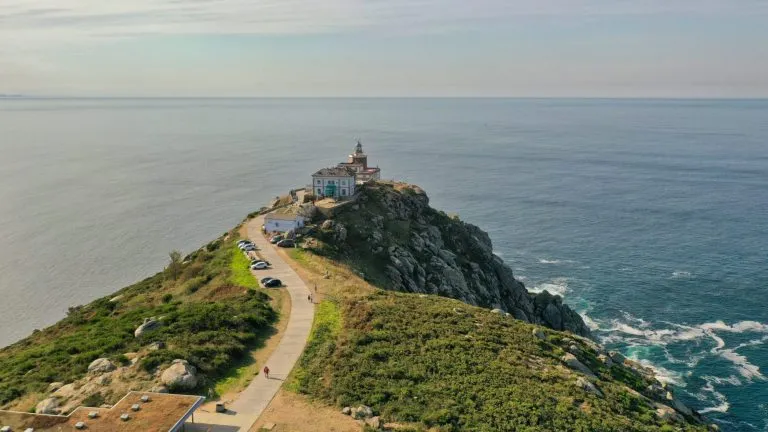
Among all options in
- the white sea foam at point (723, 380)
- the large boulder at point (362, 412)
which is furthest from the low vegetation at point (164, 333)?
the white sea foam at point (723, 380)

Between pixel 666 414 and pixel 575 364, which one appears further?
pixel 575 364

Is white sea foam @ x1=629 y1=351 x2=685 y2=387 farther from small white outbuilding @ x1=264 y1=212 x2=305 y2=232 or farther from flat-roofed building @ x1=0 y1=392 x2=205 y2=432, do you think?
flat-roofed building @ x1=0 y1=392 x2=205 y2=432

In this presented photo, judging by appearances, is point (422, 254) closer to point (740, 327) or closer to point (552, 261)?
point (552, 261)

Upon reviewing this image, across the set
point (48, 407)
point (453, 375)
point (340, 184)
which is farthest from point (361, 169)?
point (48, 407)

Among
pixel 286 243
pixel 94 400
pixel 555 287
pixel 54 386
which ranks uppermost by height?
pixel 286 243

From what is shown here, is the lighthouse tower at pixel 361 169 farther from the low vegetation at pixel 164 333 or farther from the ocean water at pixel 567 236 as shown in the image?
the low vegetation at pixel 164 333

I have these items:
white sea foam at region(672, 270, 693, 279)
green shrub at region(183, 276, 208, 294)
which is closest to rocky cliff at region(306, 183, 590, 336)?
green shrub at region(183, 276, 208, 294)

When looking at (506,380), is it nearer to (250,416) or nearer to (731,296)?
(250,416)
